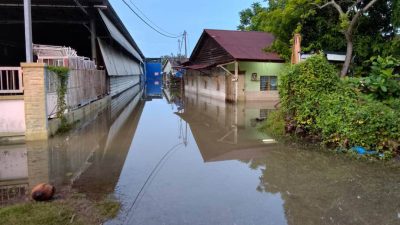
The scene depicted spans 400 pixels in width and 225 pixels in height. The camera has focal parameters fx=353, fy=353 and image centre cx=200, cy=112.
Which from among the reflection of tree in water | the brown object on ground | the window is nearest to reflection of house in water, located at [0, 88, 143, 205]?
the brown object on ground

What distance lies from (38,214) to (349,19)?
17822 millimetres

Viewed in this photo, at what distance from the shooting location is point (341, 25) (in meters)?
17.0

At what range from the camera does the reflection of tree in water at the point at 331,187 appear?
4.51m

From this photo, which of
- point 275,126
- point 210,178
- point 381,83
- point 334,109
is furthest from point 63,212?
point 381,83

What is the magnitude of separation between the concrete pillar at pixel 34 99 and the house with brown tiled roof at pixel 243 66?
12957 millimetres

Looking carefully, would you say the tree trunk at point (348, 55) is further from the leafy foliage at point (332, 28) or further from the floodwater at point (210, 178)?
the floodwater at point (210, 178)

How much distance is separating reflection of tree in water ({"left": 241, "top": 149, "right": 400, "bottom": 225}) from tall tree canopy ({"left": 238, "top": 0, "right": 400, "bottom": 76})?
11.7 metres

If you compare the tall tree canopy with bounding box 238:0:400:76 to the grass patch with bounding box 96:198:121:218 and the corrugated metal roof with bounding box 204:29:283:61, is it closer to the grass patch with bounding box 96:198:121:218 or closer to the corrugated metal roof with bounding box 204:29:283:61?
the corrugated metal roof with bounding box 204:29:283:61

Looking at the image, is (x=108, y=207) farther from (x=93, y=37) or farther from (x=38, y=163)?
(x=93, y=37)

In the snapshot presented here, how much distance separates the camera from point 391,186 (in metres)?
5.61

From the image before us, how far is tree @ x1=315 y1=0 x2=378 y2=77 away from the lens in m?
16.6

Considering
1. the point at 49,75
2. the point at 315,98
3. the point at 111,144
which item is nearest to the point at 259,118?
the point at 315,98

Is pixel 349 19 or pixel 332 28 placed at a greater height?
pixel 349 19

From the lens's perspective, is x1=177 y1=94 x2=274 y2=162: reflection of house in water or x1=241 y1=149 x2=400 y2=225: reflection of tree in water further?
x1=177 y1=94 x2=274 y2=162: reflection of house in water
